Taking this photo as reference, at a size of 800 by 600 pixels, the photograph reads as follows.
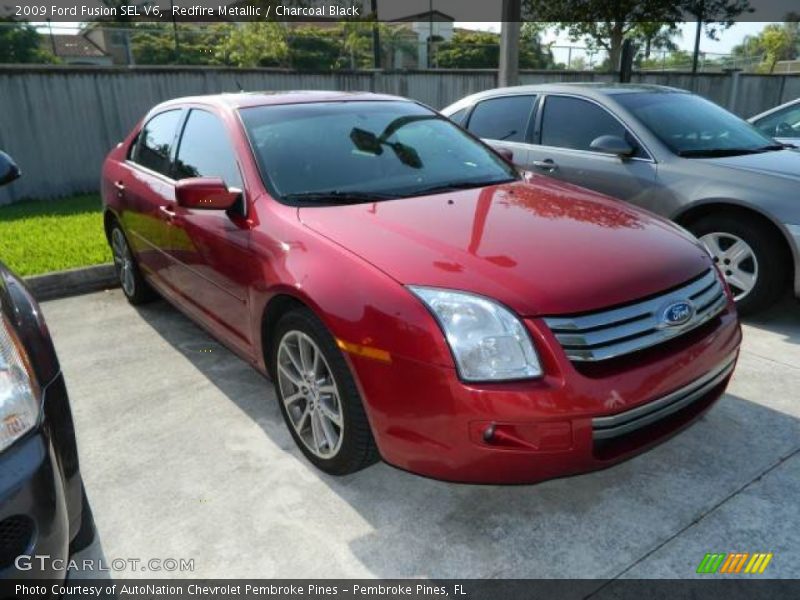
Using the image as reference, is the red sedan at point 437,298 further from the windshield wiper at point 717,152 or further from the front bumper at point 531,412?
the windshield wiper at point 717,152

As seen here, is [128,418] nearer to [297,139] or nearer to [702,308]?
[297,139]

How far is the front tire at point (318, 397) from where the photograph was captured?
2455 mm

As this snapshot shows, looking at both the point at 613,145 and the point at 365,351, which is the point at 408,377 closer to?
the point at 365,351

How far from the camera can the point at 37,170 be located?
9.52 meters

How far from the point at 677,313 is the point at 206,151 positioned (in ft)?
8.60

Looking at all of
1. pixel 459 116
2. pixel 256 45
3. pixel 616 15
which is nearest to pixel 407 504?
pixel 459 116

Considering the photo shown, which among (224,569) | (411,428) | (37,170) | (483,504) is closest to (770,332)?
(483,504)

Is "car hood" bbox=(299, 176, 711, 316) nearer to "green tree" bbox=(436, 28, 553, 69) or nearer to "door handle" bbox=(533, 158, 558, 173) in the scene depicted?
"door handle" bbox=(533, 158, 558, 173)

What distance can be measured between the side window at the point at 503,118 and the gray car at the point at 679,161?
0.01 meters

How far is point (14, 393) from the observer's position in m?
1.70

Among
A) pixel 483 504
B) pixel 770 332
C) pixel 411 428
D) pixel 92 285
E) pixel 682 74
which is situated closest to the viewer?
pixel 411 428

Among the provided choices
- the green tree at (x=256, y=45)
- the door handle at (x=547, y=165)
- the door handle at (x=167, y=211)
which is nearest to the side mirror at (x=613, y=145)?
the door handle at (x=547, y=165)

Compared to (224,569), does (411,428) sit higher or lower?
higher

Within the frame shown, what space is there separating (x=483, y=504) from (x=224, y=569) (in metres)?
1.03
